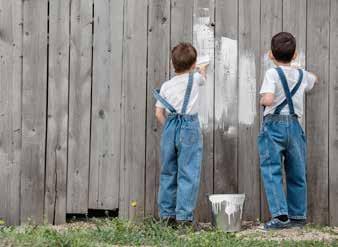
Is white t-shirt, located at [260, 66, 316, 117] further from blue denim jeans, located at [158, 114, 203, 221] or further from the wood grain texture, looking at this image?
blue denim jeans, located at [158, 114, 203, 221]

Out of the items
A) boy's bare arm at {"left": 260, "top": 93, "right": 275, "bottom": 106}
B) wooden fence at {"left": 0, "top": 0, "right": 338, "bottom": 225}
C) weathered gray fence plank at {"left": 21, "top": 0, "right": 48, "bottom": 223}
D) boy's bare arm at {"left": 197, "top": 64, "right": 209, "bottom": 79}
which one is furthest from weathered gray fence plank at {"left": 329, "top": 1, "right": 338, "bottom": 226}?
weathered gray fence plank at {"left": 21, "top": 0, "right": 48, "bottom": 223}

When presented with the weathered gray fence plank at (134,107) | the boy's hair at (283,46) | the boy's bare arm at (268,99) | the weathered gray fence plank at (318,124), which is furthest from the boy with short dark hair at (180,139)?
the weathered gray fence plank at (318,124)

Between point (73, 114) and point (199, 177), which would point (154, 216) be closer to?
point (199, 177)

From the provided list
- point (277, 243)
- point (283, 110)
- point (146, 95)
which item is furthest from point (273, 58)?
point (277, 243)

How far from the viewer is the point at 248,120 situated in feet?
26.8

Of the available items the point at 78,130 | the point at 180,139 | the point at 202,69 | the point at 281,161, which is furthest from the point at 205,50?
the point at 78,130

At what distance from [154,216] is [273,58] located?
1.85 m

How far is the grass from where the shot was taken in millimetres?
6473

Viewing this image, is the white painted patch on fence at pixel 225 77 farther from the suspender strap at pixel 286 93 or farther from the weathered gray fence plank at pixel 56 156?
the weathered gray fence plank at pixel 56 156

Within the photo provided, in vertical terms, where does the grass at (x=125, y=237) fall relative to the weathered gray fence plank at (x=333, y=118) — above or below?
below

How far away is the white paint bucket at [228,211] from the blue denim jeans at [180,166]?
0.71 ft

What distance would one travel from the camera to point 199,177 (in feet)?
25.8

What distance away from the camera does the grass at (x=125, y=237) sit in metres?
6.47

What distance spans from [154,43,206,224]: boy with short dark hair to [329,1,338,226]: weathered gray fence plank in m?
1.29
